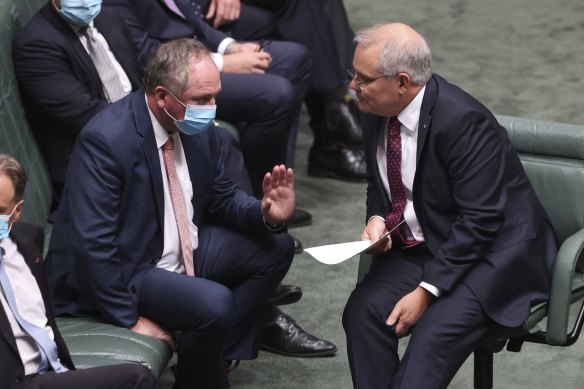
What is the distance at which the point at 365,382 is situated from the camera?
3.50m

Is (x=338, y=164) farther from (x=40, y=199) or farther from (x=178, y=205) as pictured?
(x=178, y=205)

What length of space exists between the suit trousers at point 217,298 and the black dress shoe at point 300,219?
1.17m

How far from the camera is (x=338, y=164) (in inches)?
219

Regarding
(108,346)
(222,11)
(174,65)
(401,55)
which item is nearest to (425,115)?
(401,55)

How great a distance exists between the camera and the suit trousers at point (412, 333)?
3398 mm

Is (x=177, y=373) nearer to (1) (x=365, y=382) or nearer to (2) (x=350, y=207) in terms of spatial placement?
(1) (x=365, y=382)

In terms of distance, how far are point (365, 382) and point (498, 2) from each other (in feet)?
14.1

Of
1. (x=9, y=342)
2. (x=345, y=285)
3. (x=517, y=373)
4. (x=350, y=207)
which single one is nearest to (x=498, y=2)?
(x=350, y=207)

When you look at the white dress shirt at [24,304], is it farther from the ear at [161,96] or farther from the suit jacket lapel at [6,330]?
the ear at [161,96]

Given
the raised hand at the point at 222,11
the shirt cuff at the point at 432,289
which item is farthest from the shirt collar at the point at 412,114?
the raised hand at the point at 222,11

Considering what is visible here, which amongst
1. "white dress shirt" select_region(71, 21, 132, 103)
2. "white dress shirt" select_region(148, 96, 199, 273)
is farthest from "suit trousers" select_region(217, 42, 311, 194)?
"white dress shirt" select_region(148, 96, 199, 273)

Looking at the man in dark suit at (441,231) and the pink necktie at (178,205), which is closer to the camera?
the man in dark suit at (441,231)

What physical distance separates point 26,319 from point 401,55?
3.91 feet

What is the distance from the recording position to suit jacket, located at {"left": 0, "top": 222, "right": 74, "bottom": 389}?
306 centimetres
